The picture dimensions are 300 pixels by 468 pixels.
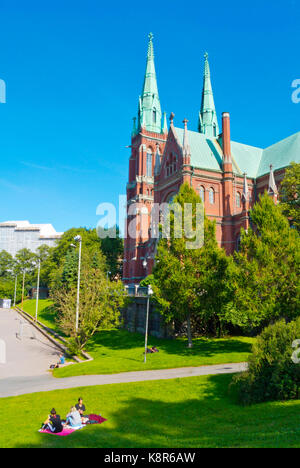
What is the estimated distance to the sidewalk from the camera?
56.2 ft

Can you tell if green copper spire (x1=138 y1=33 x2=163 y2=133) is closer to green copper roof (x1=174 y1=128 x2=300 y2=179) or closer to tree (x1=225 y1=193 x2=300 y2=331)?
green copper roof (x1=174 y1=128 x2=300 y2=179)

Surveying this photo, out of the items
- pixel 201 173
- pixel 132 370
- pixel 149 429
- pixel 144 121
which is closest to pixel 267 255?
pixel 132 370

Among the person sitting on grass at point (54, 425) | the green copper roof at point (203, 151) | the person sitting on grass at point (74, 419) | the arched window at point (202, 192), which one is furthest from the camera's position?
the green copper roof at point (203, 151)

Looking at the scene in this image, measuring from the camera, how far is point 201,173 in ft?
153

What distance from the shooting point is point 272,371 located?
13008 millimetres

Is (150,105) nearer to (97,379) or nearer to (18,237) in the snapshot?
(97,379)

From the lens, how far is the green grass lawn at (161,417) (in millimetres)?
8559

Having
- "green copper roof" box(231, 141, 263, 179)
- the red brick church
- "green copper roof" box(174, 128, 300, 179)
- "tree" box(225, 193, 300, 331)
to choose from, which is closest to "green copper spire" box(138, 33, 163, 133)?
the red brick church

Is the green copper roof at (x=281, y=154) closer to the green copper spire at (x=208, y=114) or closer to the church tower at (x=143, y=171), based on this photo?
the church tower at (x=143, y=171)

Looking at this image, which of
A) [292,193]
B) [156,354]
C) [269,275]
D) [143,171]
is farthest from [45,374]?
[143,171]

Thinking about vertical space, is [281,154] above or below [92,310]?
above

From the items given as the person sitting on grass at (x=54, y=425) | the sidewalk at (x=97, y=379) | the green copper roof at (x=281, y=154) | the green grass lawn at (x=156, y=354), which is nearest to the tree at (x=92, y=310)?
the green grass lawn at (x=156, y=354)

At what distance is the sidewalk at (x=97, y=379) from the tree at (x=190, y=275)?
5.83 m

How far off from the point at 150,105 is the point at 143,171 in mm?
14905
